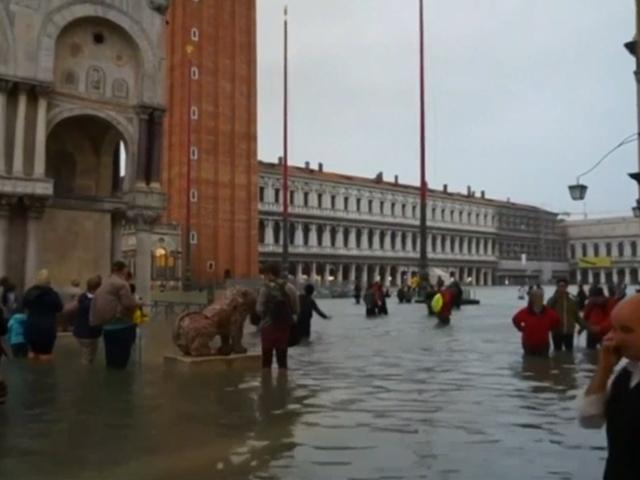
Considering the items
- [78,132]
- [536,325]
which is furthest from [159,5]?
[536,325]

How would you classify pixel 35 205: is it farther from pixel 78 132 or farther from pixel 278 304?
pixel 278 304

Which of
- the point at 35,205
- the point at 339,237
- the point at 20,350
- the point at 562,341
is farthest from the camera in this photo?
the point at 339,237

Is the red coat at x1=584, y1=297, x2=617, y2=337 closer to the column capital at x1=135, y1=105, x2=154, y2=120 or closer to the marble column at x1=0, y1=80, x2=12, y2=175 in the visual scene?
the column capital at x1=135, y1=105, x2=154, y2=120

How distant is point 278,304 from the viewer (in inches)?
387

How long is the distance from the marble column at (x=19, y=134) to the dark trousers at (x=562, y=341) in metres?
12.9

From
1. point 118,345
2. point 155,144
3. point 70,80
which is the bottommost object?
point 118,345

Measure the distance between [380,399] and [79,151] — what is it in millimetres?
15793

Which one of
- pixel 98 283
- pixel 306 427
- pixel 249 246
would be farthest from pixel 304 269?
pixel 306 427

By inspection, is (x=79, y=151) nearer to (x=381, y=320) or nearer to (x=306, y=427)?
(x=381, y=320)

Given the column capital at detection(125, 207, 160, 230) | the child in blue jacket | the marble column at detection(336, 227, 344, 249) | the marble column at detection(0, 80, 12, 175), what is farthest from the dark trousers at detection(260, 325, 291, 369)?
the marble column at detection(336, 227, 344, 249)

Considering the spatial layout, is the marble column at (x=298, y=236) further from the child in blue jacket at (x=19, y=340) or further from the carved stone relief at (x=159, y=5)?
the child in blue jacket at (x=19, y=340)

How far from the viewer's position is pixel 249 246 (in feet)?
188

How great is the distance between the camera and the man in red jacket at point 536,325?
40.1ft

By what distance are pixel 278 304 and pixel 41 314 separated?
12.8ft
